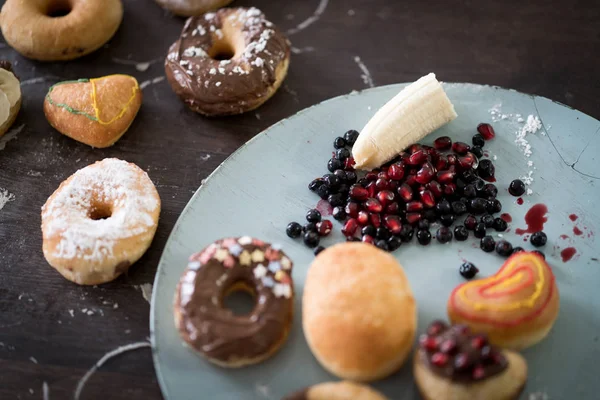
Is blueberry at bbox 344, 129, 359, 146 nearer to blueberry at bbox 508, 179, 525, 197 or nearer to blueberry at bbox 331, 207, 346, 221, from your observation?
blueberry at bbox 331, 207, 346, 221

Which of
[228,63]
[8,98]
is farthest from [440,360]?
[8,98]

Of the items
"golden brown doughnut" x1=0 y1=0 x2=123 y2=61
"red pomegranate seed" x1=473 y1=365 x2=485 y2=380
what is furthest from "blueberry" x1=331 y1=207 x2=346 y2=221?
"golden brown doughnut" x1=0 y1=0 x2=123 y2=61

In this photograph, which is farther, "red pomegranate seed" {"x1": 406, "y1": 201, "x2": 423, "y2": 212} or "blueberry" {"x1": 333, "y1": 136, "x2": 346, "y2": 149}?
"blueberry" {"x1": 333, "y1": 136, "x2": 346, "y2": 149}

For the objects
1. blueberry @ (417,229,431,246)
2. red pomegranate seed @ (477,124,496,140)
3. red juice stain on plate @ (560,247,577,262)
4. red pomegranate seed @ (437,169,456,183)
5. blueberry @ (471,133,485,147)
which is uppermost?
red pomegranate seed @ (477,124,496,140)

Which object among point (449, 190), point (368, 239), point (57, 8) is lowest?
point (368, 239)

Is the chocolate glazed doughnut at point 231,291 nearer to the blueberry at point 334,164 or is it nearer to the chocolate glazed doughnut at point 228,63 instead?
the blueberry at point 334,164

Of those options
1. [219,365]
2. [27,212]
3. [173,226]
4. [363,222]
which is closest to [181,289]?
[219,365]

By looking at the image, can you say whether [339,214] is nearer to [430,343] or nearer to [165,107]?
[430,343]

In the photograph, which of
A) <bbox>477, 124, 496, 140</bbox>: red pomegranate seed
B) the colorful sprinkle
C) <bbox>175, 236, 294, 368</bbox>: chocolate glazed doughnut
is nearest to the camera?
<bbox>175, 236, 294, 368</bbox>: chocolate glazed doughnut
